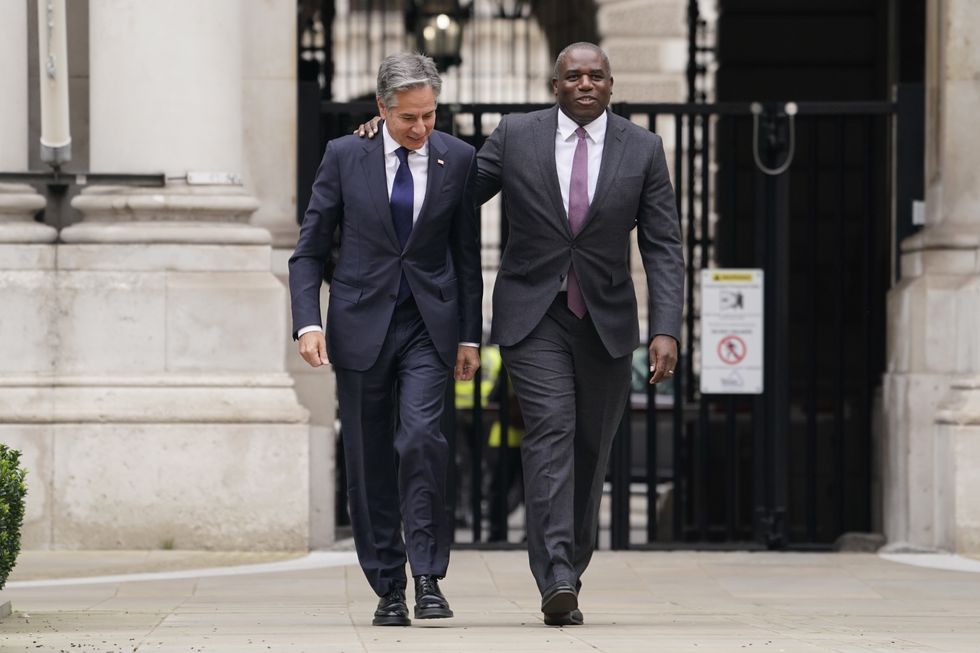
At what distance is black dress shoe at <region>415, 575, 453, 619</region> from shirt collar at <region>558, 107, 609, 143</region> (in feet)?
5.16

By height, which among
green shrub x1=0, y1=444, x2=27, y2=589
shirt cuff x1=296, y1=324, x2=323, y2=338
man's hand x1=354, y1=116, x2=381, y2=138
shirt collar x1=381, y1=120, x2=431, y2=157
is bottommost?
green shrub x1=0, y1=444, x2=27, y2=589

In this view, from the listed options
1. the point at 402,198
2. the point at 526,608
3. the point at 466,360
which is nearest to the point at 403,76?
the point at 402,198

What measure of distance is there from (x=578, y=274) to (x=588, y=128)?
0.51 meters

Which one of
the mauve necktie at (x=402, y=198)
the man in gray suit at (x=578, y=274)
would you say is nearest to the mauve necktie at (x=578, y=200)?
the man in gray suit at (x=578, y=274)

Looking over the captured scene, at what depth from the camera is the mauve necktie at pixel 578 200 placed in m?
7.51

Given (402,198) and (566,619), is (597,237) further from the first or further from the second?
(566,619)

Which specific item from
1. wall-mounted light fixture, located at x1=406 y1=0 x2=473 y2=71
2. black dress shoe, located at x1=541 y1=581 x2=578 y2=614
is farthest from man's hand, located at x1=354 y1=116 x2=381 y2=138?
wall-mounted light fixture, located at x1=406 y1=0 x2=473 y2=71

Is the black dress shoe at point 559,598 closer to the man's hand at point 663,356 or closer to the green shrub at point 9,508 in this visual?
the man's hand at point 663,356

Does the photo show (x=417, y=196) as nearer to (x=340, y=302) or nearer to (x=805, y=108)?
(x=340, y=302)

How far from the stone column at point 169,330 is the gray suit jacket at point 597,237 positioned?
2.82m

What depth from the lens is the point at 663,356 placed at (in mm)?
7414

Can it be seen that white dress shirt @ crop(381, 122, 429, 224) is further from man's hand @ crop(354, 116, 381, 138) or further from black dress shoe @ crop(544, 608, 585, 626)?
black dress shoe @ crop(544, 608, 585, 626)

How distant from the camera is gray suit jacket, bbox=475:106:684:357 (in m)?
7.49

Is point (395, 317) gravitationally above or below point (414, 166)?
below
